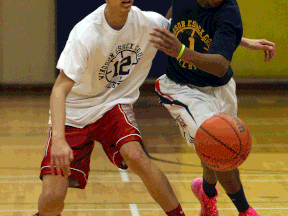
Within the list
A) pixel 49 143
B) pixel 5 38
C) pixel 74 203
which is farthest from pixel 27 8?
pixel 49 143

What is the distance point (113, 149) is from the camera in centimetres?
292

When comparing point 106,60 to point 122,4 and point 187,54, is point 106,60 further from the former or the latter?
point 187,54

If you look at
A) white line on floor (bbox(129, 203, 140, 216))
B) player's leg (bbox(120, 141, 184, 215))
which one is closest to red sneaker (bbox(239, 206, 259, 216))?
player's leg (bbox(120, 141, 184, 215))

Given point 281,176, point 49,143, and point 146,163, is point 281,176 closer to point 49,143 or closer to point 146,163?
point 146,163

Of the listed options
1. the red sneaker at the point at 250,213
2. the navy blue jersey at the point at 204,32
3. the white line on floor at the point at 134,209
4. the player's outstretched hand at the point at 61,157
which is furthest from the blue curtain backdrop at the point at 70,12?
the player's outstretched hand at the point at 61,157

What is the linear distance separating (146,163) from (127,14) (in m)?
0.91

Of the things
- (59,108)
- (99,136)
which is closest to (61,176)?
(99,136)

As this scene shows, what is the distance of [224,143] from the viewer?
2.70 meters

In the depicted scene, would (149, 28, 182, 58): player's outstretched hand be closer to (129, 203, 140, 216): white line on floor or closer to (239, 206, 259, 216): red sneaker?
(239, 206, 259, 216): red sneaker

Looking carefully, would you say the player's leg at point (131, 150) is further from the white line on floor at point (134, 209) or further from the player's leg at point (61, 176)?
the white line on floor at point (134, 209)

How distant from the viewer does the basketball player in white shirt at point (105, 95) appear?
2.67 meters

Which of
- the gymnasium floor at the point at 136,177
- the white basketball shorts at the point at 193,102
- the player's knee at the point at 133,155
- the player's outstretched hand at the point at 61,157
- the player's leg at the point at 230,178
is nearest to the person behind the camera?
the player's outstretched hand at the point at 61,157

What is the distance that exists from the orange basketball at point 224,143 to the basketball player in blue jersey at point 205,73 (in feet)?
0.62

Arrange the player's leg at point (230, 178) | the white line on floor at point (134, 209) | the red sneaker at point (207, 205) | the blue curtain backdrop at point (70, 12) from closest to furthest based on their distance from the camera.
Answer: the player's leg at point (230, 178), the red sneaker at point (207, 205), the white line on floor at point (134, 209), the blue curtain backdrop at point (70, 12)
